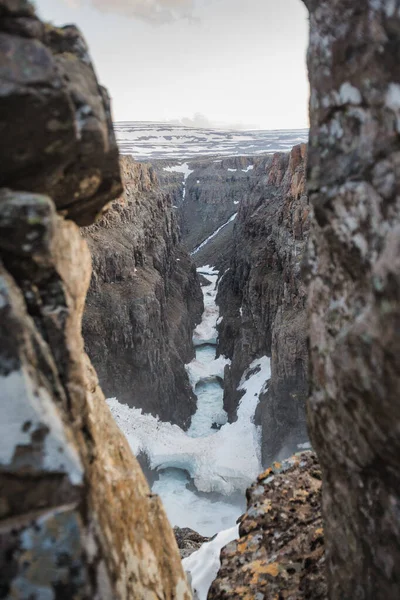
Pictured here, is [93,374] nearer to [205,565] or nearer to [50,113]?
[50,113]

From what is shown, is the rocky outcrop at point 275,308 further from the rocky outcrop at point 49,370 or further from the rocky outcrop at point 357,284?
the rocky outcrop at point 49,370

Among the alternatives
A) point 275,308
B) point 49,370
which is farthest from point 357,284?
point 275,308

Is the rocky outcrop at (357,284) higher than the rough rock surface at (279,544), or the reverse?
the rocky outcrop at (357,284)

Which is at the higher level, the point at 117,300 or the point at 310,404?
the point at 310,404

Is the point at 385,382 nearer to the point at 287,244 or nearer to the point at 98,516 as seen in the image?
the point at 98,516

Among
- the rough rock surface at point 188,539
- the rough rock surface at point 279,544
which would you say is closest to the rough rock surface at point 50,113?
the rough rock surface at point 279,544

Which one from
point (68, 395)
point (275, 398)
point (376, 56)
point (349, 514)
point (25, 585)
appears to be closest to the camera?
point (25, 585)

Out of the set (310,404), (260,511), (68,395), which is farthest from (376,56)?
(260,511)
